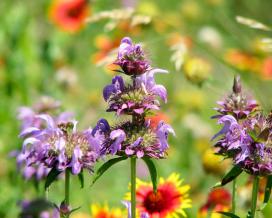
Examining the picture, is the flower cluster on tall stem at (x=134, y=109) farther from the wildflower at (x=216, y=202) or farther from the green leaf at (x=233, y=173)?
the wildflower at (x=216, y=202)

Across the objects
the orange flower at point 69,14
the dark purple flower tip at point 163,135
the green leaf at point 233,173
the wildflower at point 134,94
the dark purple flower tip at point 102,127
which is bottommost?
the green leaf at point 233,173

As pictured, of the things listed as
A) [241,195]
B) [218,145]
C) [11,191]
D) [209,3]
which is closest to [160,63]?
[209,3]

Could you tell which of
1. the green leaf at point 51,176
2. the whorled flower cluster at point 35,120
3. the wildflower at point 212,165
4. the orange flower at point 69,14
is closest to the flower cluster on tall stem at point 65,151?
the green leaf at point 51,176

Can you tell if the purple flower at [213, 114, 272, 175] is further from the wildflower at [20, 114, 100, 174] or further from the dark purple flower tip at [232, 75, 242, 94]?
the wildflower at [20, 114, 100, 174]

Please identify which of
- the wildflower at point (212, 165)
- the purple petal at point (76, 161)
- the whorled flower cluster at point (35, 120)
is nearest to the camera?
the purple petal at point (76, 161)

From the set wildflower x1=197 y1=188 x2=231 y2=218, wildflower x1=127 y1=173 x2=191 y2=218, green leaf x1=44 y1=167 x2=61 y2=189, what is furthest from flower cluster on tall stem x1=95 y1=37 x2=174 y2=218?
wildflower x1=197 y1=188 x2=231 y2=218

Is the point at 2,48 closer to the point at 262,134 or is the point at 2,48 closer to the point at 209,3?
the point at 209,3
